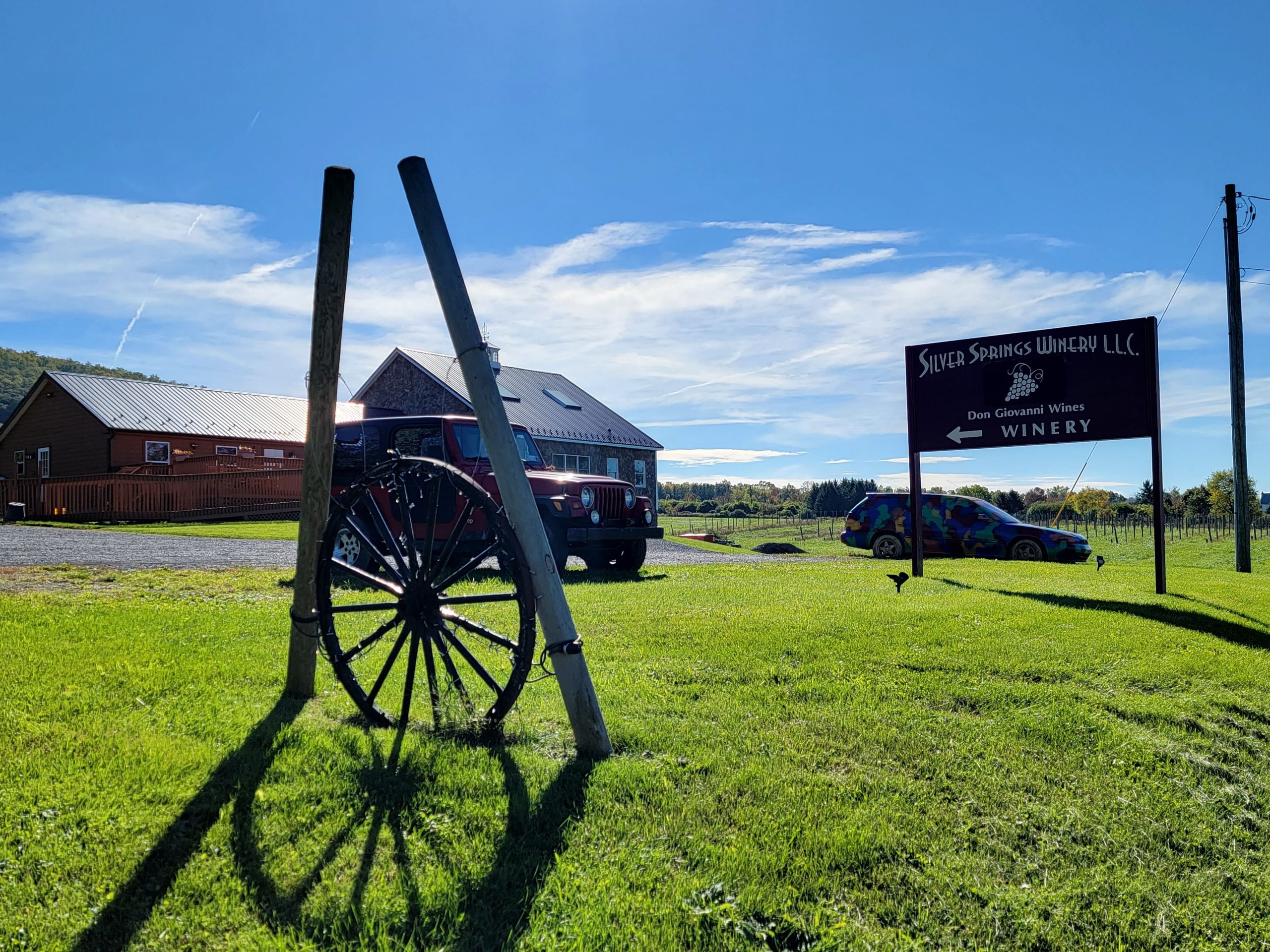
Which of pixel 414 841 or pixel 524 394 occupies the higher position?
pixel 524 394

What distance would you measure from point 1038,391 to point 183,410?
34.3 m

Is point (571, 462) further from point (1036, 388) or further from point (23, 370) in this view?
point (23, 370)

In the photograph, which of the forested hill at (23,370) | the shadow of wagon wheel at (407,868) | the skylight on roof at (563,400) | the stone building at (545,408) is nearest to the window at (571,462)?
the stone building at (545,408)

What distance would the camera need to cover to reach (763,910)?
2611mm

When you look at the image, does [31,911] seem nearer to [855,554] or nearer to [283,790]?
[283,790]

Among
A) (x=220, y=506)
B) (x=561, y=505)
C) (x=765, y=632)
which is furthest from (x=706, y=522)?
(x=765, y=632)

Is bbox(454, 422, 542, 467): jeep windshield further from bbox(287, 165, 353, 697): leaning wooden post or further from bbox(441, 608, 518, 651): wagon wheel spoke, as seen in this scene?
bbox(441, 608, 518, 651): wagon wheel spoke

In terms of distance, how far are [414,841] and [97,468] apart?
35.1m

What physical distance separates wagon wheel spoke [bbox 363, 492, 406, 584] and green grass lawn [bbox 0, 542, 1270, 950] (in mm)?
818

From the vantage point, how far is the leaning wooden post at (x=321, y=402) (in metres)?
4.64

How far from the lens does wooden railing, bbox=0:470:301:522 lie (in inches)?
1022

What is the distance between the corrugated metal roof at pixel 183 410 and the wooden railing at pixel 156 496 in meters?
4.03

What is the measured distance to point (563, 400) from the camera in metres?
34.9

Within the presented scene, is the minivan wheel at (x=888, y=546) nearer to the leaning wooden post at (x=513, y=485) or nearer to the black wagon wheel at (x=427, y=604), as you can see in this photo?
the black wagon wheel at (x=427, y=604)
